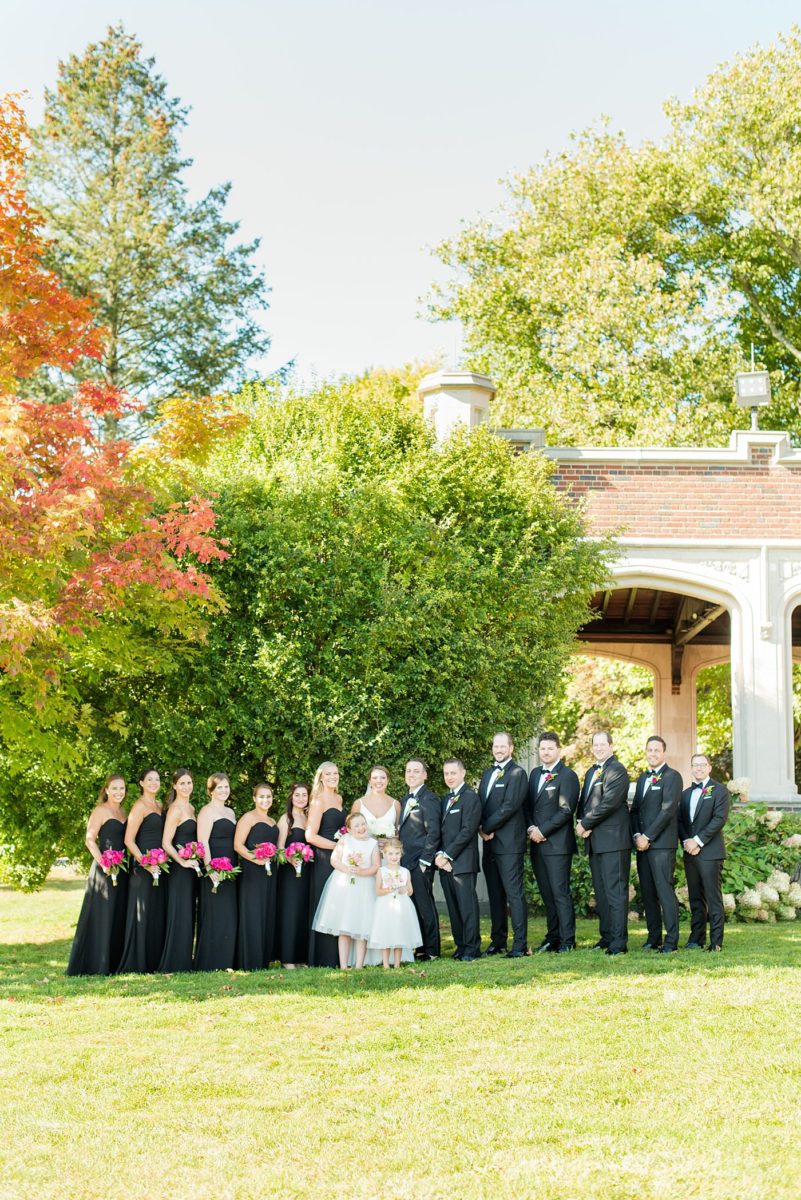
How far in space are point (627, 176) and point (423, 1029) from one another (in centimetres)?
2714

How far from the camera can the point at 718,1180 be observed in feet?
15.8

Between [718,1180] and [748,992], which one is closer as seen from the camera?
[718,1180]

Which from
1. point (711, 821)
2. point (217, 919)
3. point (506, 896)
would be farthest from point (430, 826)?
point (711, 821)

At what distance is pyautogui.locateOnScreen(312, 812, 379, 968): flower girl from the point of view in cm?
976

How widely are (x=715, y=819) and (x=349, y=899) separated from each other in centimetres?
306

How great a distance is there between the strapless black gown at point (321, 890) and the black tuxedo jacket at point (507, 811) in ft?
4.09

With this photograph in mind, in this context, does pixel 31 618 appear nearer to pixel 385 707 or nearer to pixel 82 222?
pixel 385 707

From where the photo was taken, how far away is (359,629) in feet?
39.8

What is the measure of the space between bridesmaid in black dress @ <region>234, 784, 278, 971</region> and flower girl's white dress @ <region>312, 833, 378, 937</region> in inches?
17.1

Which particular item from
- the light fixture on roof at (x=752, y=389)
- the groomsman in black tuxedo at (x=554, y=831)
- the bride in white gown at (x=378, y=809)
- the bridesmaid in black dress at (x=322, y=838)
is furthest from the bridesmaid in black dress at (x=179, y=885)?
the light fixture on roof at (x=752, y=389)

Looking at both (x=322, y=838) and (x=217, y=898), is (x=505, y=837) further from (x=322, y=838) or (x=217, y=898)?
(x=217, y=898)

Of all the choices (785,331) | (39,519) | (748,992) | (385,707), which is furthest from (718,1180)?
(785,331)

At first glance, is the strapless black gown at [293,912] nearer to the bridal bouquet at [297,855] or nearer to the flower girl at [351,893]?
the bridal bouquet at [297,855]

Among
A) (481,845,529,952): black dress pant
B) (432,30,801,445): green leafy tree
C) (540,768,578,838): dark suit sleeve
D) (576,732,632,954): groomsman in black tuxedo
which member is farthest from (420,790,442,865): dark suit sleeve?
(432,30,801,445): green leafy tree
